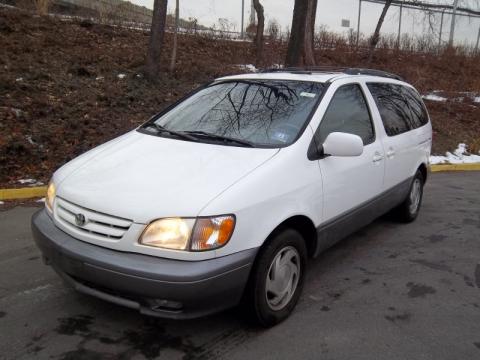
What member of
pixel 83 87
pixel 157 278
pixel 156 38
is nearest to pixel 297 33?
pixel 156 38

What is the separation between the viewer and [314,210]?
350 centimetres

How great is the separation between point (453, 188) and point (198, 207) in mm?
6503

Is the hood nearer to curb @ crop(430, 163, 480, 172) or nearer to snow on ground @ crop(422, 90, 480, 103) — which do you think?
curb @ crop(430, 163, 480, 172)

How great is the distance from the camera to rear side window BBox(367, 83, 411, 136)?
4.73m

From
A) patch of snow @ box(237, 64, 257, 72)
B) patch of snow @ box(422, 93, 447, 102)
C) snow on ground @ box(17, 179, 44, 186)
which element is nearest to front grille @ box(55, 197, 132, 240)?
snow on ground @ box(17, 179, 44, 186)

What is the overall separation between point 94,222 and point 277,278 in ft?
4.08

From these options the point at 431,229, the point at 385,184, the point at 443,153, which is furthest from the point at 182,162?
the point at 443,153

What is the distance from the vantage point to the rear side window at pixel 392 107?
4725 mm

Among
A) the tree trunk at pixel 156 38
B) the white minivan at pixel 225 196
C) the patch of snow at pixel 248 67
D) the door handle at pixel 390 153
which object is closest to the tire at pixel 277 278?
the white minivan at pixel 225 196

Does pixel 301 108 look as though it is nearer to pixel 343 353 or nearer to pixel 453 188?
pixel 343 353

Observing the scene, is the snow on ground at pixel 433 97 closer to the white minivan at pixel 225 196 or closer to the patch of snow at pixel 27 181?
the white minivan at pixel 225 196

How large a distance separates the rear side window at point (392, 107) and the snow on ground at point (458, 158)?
528 cm

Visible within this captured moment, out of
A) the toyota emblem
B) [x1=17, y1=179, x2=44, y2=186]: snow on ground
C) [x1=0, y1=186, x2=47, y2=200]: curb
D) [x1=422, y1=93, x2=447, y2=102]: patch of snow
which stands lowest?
[x1=0, y1=186, x2=47, y2=200]: curb

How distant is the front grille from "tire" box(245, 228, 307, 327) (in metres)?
0.87
